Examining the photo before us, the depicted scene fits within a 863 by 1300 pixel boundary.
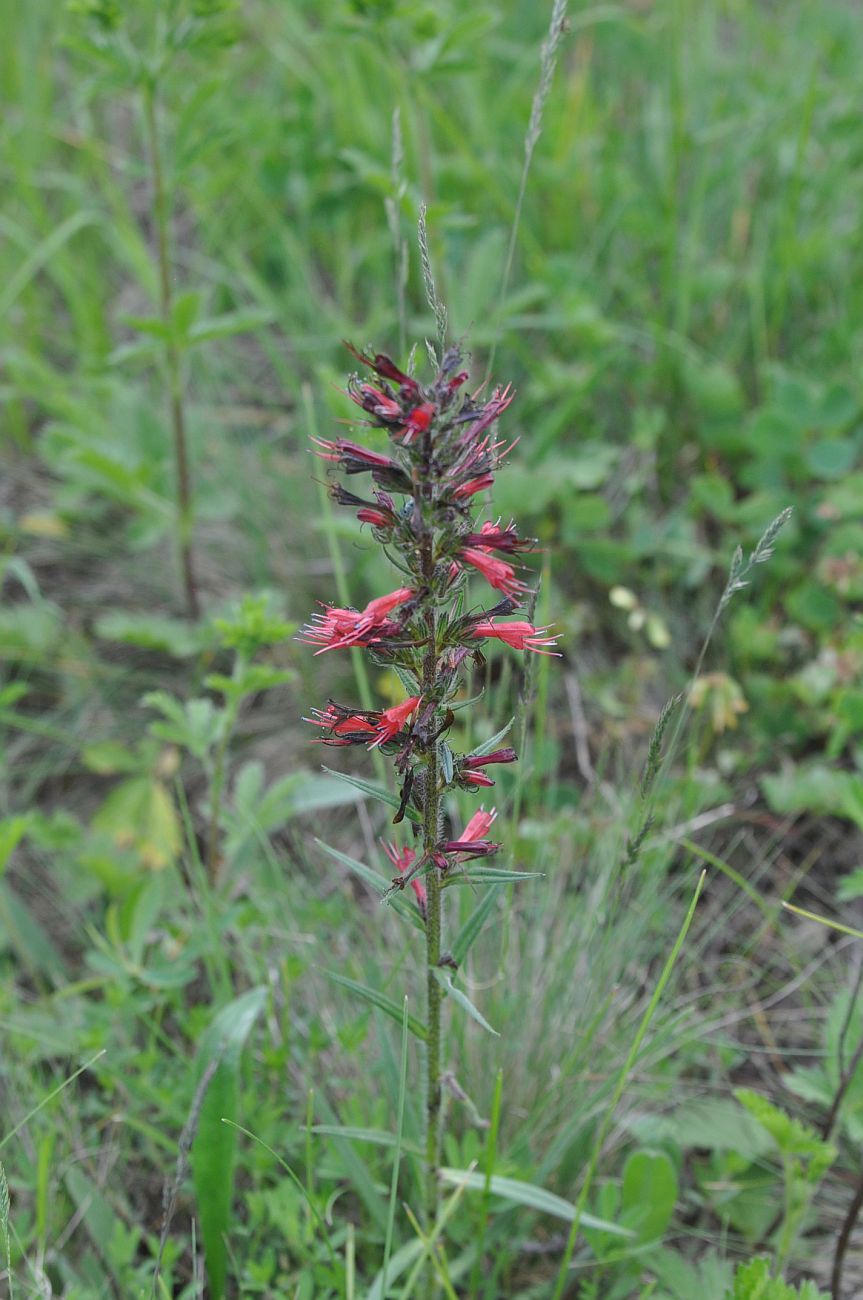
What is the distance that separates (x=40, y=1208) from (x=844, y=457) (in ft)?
9.57

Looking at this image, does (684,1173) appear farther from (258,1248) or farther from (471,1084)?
(258,1248)

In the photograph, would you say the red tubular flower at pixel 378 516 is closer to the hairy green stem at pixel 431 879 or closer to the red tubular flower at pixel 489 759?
the hairy green stem at pixel 431 879

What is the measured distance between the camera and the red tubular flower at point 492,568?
1.42 metres

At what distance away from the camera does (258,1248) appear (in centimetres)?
210

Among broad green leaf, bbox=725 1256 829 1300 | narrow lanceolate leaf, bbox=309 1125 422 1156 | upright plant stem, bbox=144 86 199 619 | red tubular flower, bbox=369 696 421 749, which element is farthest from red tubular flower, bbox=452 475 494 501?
upright plant stem, bbox=144 86 199 619

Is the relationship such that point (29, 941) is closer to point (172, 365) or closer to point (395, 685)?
point (395, 685)

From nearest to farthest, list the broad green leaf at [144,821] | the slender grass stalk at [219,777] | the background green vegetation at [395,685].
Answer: the background green vegetation at [395,685], the slender grass stalk at [219,777], the broad green leaf at [144,821]

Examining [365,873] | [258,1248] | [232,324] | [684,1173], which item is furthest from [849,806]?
[232,324]

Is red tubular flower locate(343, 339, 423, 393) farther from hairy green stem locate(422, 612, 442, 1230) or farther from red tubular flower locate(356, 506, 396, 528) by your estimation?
hairy green stem locate(422, 612, 442, 1230)

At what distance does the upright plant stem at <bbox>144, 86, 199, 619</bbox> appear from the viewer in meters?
2.98

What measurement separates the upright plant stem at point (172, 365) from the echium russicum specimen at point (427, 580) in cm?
172

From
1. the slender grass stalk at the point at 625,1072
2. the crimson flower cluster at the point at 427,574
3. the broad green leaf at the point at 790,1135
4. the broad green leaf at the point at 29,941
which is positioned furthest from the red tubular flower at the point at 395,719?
the broad green leaf at the point at 29,941

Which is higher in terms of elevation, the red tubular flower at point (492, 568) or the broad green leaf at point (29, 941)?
the red tubular flower at point (492, 568)

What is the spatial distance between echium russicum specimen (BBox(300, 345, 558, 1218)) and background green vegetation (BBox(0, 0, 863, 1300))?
1.76 feet
